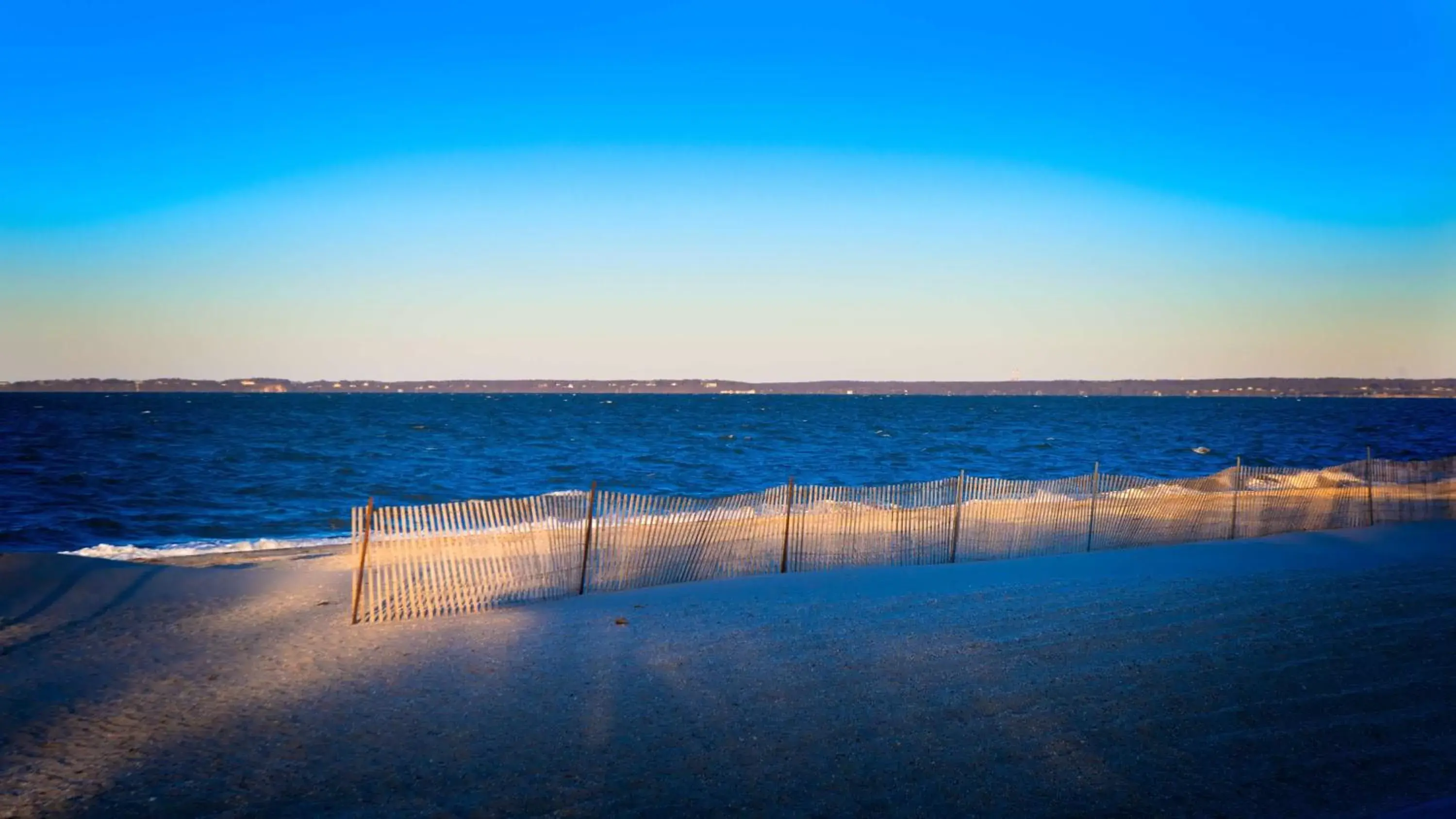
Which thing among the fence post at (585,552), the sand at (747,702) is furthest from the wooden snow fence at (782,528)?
the sand at (747,702)

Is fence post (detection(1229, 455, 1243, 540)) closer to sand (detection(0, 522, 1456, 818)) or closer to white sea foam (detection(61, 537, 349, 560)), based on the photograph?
sand (detection(0, 522, 1456, 818))

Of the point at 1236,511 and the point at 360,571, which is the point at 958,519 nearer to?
the point at 1236,511

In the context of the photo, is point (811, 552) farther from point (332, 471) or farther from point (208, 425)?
point (208, 425)

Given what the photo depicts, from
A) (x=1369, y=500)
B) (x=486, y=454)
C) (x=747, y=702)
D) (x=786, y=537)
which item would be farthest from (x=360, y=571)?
(x=486, y=454)

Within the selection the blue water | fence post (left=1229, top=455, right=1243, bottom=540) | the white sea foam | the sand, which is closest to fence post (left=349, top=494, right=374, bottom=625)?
the sand

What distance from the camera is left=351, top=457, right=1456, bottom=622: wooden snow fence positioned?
14078 mm

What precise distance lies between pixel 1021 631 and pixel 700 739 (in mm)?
5318

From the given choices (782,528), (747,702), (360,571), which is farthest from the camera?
(782,528)

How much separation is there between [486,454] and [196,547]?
118ft

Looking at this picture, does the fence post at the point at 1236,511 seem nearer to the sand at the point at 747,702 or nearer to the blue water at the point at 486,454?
the sand at the point at 747,702

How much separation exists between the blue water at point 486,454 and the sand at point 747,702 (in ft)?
50.3

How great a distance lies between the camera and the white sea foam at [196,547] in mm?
21266

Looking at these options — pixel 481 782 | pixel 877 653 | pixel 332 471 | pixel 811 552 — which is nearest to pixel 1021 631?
pixel 877 653

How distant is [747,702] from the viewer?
30.3 ft
